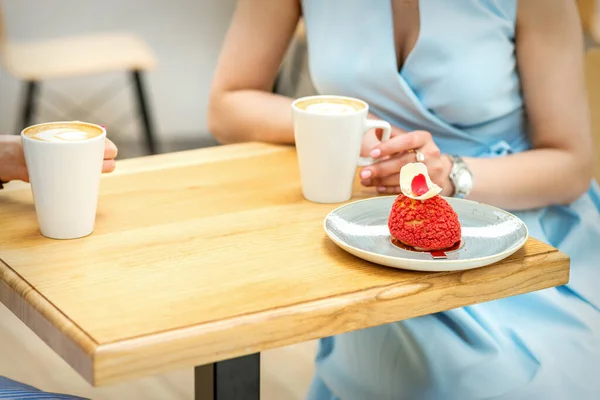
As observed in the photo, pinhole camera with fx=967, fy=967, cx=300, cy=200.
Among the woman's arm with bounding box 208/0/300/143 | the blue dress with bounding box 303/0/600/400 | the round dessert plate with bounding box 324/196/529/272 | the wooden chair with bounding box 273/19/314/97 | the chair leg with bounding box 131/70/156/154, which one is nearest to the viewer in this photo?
the round dessert plate with bounding box 324/196/529/272

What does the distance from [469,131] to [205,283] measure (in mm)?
690

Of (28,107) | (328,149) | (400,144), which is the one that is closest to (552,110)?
(400,144)

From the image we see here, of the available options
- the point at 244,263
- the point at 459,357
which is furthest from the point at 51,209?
the point at 459,357

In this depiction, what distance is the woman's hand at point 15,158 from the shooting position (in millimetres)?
1091

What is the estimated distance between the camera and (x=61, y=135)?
100 centimetres

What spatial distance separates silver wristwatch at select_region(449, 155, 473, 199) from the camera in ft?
4.17

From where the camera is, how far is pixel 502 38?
142 centimetres

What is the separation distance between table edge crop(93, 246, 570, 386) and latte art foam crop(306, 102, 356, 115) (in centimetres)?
28

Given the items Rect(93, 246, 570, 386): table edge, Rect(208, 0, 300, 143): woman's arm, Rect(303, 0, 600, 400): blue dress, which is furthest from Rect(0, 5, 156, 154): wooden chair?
Rect(93, 246, 570, 386): table edge

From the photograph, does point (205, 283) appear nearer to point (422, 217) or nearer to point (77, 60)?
point (422, 217)

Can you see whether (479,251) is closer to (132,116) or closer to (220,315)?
(220,315)

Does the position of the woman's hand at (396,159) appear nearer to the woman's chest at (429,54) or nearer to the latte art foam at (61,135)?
the woman's chest at (429,54)

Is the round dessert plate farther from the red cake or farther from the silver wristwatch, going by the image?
the silver wristwatch

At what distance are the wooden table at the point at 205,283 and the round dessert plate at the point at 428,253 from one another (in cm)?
2
